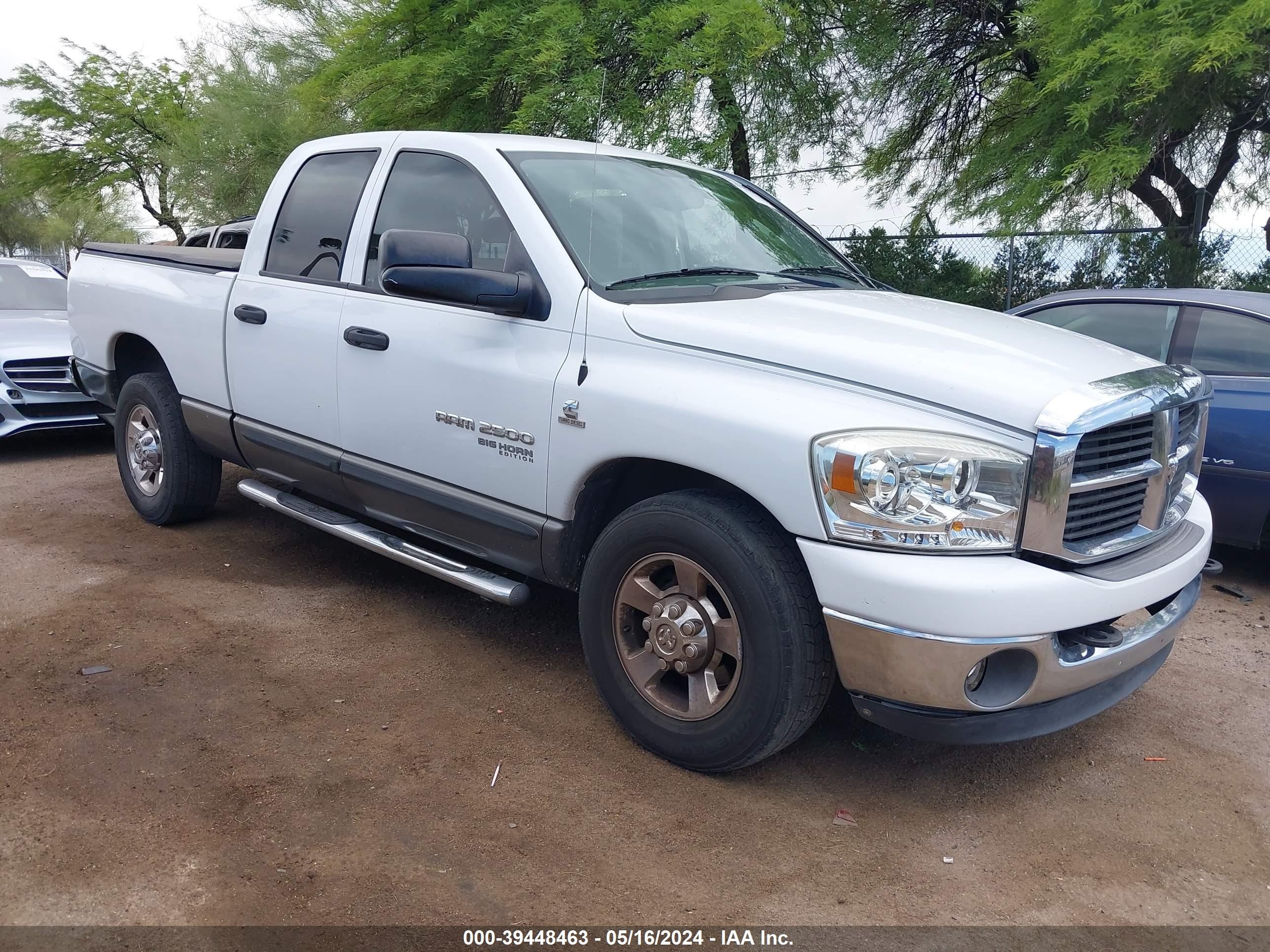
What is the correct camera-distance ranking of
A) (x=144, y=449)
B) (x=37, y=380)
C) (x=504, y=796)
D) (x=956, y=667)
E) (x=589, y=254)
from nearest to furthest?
1. (x=956, y=667)
2. (x=504, y=796)
3. (x=589, y=254)
4. (x=144, y=449)
5. (x=37, y=380)

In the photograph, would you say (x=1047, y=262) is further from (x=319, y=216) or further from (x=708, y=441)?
(x=708, y=441)

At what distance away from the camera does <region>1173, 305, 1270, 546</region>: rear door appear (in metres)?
5.21

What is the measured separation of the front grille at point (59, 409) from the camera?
7.93 metres

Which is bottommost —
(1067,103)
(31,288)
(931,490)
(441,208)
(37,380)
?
(37,380)

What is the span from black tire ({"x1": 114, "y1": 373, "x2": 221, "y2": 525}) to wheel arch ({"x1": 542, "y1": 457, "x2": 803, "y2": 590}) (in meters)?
2.79

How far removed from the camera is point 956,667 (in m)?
2.76

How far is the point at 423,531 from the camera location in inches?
164

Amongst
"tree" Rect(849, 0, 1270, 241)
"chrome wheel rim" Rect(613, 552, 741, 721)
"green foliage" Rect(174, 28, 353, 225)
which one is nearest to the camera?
"chrome wheel rim" Rect(613, 552, 741, 721)

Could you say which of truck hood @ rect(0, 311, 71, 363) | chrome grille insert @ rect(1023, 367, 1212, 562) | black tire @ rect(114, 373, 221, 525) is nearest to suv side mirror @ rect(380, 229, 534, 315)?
chrome grille insert @ rect(1023, 367, 1212, 562)

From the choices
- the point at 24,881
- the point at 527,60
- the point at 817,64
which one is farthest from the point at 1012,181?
the point at 24,881

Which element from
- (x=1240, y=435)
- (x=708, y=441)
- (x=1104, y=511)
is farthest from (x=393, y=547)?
(x=1240, y=435)

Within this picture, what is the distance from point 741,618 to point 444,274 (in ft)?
4.90

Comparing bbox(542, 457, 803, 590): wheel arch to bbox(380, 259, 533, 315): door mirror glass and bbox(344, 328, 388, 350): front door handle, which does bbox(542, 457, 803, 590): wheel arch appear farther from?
bbox(344, 328, 388, 350): front door handle

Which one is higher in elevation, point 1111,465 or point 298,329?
point 298,329
